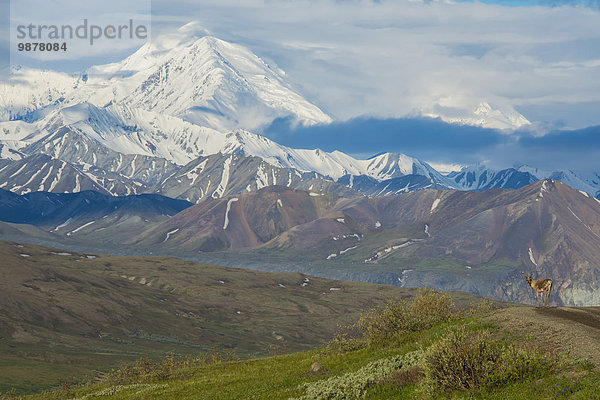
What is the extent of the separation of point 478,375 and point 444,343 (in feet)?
5.83

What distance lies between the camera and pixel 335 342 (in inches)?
1887

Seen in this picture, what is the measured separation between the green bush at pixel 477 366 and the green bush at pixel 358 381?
3.64 meters

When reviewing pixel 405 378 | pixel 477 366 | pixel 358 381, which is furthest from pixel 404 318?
pixel 477 366

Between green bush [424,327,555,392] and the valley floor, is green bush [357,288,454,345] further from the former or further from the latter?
green bush [424,327,555,392]

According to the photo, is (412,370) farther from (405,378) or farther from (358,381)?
(358,381)

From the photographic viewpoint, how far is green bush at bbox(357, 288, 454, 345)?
141ft

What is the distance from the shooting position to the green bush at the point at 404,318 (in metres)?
42.9

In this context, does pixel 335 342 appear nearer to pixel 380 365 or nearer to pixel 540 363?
pixel 380 365

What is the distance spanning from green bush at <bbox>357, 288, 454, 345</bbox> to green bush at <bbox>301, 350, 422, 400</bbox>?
353 inches

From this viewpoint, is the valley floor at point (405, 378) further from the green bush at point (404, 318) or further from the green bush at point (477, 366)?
the green bush at point (404, 318)

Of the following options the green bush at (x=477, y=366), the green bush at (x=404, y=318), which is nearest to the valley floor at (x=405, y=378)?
the green bush at (x=477, y=366)

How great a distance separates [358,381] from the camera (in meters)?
29.6

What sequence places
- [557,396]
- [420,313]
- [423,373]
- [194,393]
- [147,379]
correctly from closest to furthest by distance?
1. [557,396]
2. [423,373]
3. [194,393]
4. [420,313]
5. [147,379]

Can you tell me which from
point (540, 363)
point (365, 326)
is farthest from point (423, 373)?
point (365, 326)
